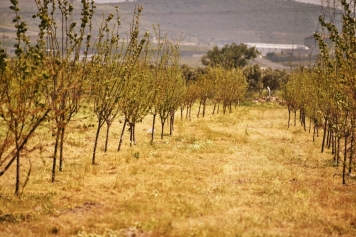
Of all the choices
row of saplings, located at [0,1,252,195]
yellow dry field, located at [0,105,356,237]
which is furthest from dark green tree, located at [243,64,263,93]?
yellow dry field, located at [0,105,356,237]

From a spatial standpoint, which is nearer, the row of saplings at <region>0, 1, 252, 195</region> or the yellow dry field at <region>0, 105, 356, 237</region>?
the yellow dry field at <region>0, 105, 356, 237</region>

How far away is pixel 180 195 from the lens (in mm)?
13344

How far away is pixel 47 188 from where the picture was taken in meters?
13.8

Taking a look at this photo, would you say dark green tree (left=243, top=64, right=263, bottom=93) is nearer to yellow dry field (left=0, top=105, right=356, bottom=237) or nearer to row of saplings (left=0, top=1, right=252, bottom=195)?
row of saplings (left=0, top=1, right=252, bottom=195)

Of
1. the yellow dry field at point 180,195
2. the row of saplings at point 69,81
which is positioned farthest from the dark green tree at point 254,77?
the yellow dry field at point 180,195

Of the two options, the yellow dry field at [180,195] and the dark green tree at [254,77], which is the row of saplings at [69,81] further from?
the dark green tree at [254,77]

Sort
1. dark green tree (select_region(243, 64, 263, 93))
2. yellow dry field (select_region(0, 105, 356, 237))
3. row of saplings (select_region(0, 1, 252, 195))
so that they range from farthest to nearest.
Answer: dark green tree (select_region(243, 64, 263, 93)) < row of saplings (select_region(0, 1, 252, 195)) < yellow dry field (select_region(0, 105, 356, 237))

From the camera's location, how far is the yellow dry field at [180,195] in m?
10.3

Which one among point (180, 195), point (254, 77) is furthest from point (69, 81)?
point (254, 77)

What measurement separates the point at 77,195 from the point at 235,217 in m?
5.62

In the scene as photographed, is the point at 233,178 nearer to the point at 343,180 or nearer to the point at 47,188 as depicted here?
the point at 343,180

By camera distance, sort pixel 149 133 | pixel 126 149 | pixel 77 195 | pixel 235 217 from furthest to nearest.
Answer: pixel 149 133 < pixel 126 149 < pixel 77 195 < pixel 235 217

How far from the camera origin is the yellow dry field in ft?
33.9

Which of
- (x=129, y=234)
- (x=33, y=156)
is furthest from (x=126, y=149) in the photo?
(x=129, y=234)
